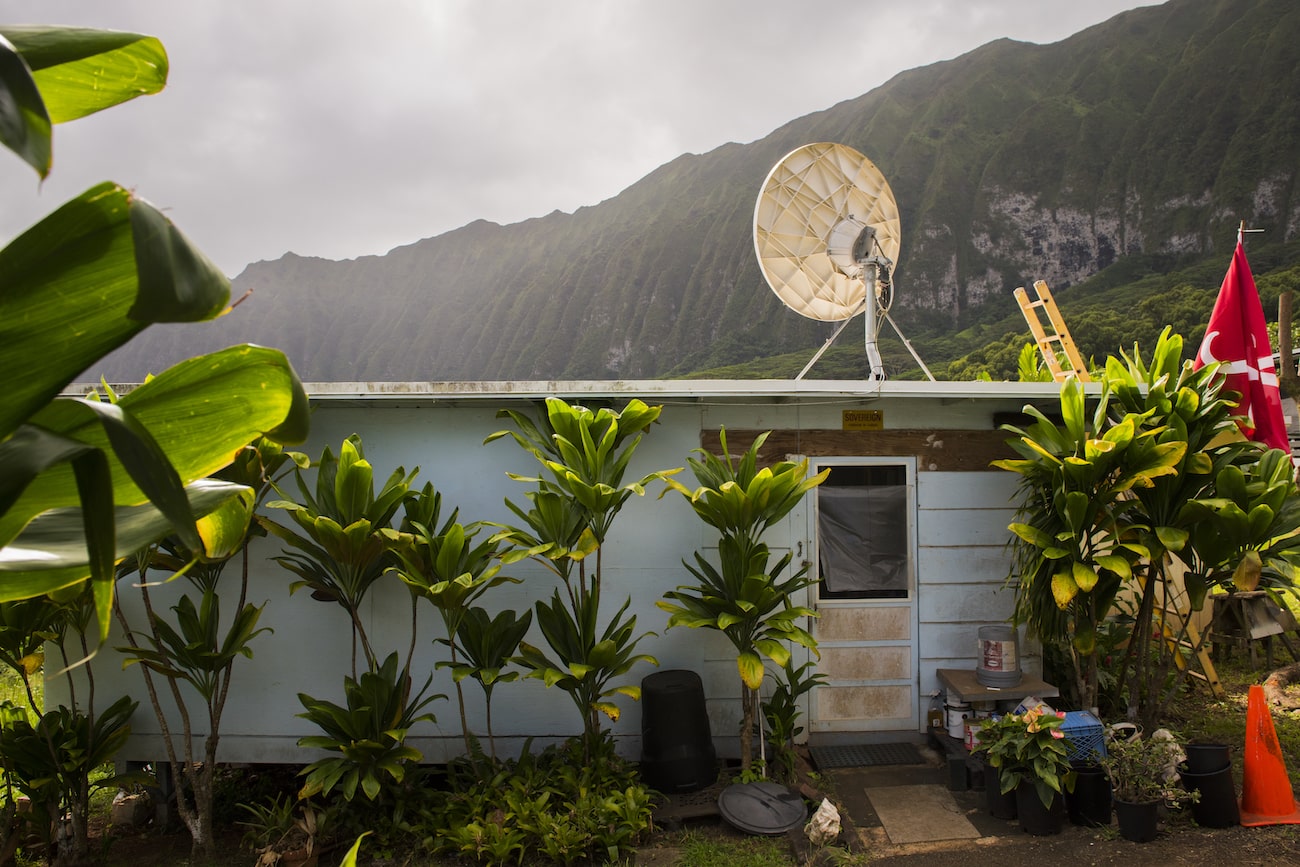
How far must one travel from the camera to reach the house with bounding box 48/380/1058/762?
17.7 feet

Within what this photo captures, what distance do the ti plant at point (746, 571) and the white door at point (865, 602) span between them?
0.79 metres

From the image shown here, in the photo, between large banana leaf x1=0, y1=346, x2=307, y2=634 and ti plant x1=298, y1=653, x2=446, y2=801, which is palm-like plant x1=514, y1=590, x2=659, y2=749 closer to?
ti plant x1=298, y1=653, x2=446, y2=801

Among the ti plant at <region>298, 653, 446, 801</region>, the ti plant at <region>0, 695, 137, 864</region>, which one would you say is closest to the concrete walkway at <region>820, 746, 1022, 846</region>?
the ti plant at <region>298, 653, 446, 801</region>

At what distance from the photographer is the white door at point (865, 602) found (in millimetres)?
5676

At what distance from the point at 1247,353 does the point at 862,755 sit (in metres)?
4.17

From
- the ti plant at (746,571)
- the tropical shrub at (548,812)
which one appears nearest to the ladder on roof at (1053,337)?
the ti plant at (746,571)

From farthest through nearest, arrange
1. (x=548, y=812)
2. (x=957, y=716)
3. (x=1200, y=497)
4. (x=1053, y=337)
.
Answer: (x=1053, y=337) < (x=957, y=716) < (x=1200, y=497) < (x=548, y=812)

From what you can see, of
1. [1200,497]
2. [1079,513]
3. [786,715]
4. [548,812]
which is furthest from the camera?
[786,715]

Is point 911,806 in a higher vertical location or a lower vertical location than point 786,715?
lower

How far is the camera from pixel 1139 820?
4.31 m

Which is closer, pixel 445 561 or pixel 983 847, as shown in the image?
pixel 983 847

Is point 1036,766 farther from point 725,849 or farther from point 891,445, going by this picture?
point 891,445

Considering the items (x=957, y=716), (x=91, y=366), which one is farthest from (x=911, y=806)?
(x=91, y=366)

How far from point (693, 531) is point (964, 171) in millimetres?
66437
